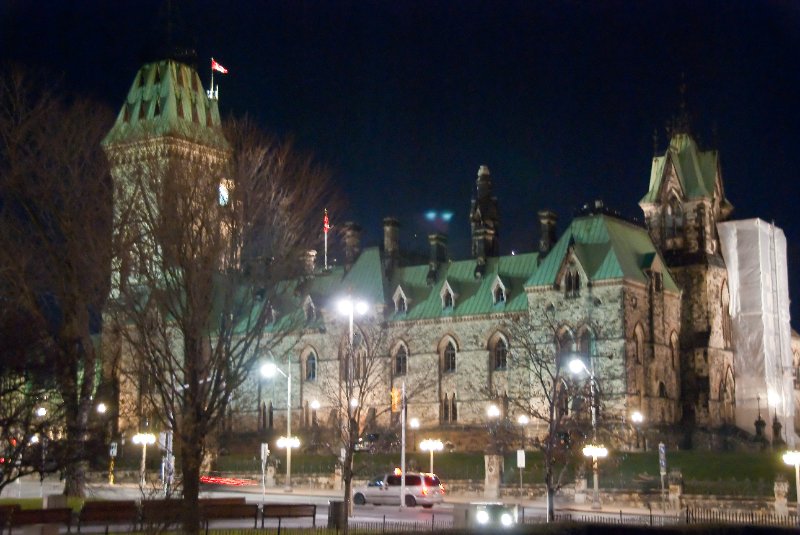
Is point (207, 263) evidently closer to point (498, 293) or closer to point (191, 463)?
point (191, 463)

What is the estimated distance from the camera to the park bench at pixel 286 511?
1409 inches

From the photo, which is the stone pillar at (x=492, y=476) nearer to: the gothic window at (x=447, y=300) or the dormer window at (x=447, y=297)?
the dormer window at (x=447, y=297)

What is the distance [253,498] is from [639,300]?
30227 mm

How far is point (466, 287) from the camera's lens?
85.4 m

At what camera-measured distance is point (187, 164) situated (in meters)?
39.2

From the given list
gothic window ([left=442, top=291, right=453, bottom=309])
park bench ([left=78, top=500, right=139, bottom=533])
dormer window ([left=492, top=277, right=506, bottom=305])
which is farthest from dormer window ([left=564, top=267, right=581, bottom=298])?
park bench ([left=78, top=500, right=139, bottom=533])

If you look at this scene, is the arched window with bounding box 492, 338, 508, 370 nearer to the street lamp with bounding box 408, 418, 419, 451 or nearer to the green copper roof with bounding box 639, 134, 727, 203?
the street lamp with bounding box 408, 418, 419, 451

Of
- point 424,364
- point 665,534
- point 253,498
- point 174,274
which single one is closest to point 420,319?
point 424,364

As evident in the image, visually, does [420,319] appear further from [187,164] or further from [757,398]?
[187,164]

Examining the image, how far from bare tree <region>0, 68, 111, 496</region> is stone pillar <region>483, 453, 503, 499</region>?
67.5 feet

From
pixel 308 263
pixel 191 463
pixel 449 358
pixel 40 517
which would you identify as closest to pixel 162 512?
pixel 191 463

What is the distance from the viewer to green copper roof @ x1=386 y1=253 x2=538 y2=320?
82562 mm

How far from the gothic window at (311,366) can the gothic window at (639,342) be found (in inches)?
990

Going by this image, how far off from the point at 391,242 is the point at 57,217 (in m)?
48.1
